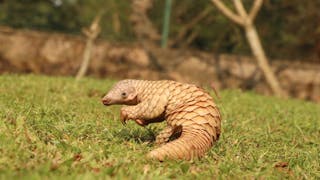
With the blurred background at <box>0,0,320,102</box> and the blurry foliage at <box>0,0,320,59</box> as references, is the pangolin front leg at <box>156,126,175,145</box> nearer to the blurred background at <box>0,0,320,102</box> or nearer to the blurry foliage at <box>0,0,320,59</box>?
the blurred background at <box>0,0,320,102</box>

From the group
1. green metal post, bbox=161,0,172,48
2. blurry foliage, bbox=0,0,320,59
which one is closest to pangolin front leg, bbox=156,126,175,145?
green metal post, bbox=161,0,172,48

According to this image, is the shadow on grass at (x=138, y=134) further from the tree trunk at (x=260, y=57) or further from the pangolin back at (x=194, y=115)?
the tree trunk at (x=260, y=57)

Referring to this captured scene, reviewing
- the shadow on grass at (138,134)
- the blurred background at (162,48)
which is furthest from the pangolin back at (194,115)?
the blurred background at (162,48)

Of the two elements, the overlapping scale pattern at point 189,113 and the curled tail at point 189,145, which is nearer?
the curled tail at point 189,145

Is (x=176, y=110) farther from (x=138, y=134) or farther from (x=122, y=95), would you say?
(x=138, y=134)

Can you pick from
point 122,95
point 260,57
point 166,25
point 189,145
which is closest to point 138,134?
point 122,95

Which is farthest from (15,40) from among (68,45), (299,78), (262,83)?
(299,78)
